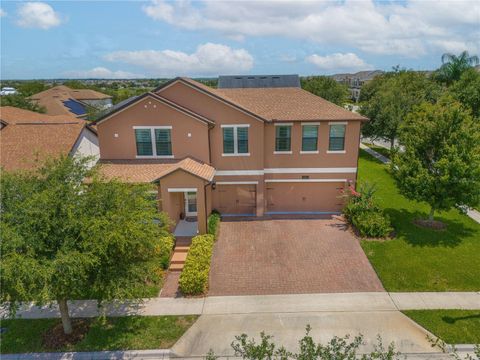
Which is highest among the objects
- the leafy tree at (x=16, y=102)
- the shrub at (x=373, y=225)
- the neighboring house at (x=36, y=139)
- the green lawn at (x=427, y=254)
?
the leafy tree at (x=16, y=102)

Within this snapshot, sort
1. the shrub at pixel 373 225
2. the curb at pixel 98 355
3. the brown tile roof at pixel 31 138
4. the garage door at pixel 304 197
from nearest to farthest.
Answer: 1. the curb at pixel 98 355
2. the shrub at pixel 373 225
3. the brown tile roof at pixel 31 138
4. the garage door at pixel 304 197

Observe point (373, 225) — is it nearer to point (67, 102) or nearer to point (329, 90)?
point (329, 90)

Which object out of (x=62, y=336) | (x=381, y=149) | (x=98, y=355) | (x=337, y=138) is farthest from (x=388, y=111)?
(x=62, y=336)

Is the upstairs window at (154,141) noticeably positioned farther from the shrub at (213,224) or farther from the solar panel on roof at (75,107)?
the solar panel on roof at (75,107)

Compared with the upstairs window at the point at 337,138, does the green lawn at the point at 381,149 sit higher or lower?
lower

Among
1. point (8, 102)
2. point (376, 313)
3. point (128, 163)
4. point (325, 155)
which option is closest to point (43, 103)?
point (8, 102)

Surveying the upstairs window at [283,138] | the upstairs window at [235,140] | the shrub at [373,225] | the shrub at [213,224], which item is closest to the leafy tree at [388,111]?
the upstairs window at [283,138]
